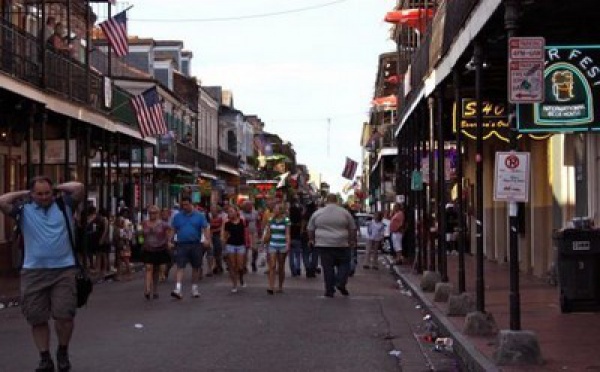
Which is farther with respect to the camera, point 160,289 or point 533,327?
point 160,289

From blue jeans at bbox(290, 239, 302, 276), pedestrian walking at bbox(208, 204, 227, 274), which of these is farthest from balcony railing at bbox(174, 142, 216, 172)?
blue jeans at bbox(290, 239, 302, 276)

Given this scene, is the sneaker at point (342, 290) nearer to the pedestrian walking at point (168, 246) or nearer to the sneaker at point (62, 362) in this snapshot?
the pedestrian walking at point (168, 246)

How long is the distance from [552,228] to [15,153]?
14.5 m

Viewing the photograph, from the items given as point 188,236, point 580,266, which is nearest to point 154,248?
point 188,236

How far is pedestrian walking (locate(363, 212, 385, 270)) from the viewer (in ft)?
83.4

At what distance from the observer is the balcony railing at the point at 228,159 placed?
207 feet

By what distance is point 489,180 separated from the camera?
87.4ft

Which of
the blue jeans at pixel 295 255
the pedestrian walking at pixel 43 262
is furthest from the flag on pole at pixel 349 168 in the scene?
the pedestrian walking at pixel 43 262

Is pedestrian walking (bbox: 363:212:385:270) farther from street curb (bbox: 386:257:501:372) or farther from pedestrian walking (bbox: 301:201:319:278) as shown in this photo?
street curb (bbox: 386:257:501:372)

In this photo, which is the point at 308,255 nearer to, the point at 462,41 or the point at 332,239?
the point at 332,239

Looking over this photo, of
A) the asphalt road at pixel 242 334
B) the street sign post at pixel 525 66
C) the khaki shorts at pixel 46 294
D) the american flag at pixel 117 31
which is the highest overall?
the american flag at pixel 117 31

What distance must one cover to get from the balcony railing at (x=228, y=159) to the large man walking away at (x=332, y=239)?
1771 inches

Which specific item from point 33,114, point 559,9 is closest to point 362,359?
point 559,9

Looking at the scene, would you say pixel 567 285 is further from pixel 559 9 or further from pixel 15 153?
pixel 15 153
